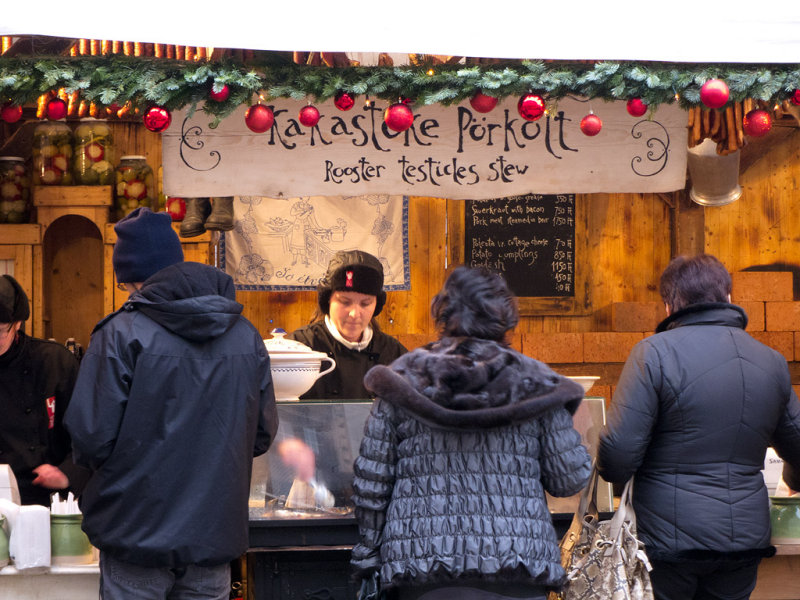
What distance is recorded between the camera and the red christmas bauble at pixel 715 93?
11.5 feet

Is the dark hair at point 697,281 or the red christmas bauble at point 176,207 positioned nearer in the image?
the dark hair at point 697,281

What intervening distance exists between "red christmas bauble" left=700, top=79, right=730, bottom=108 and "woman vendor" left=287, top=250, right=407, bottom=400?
1.96 meters

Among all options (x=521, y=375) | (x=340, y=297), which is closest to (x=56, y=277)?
(x=340, y=297)

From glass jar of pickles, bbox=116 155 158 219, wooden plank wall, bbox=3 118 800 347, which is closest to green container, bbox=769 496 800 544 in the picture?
wooden plank wall, bbox=3 118 800 347

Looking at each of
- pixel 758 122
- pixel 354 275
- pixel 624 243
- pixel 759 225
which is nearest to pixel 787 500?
pixel 758 122

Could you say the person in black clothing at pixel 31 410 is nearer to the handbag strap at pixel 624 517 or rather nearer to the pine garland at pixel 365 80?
the pine garland at pixel 365 80

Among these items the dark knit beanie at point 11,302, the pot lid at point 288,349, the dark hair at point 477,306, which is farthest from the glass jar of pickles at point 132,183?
the dark hair at point 477,306

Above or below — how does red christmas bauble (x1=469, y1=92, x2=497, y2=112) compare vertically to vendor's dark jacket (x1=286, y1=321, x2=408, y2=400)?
above

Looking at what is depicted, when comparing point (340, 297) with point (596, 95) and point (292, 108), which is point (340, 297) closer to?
point (292, 108)

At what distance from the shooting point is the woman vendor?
484 centimetres

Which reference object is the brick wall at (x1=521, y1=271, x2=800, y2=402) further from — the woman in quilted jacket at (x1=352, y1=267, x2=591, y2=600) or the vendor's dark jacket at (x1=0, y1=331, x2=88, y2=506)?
the woman in quilted jacket at (x1=352, y1=267, x2=591, y2=600)

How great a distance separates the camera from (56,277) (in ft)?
21.2

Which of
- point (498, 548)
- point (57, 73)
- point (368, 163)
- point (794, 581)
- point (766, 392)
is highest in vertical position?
point (57, 73)

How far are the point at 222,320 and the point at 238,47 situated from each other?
3.55 feet
